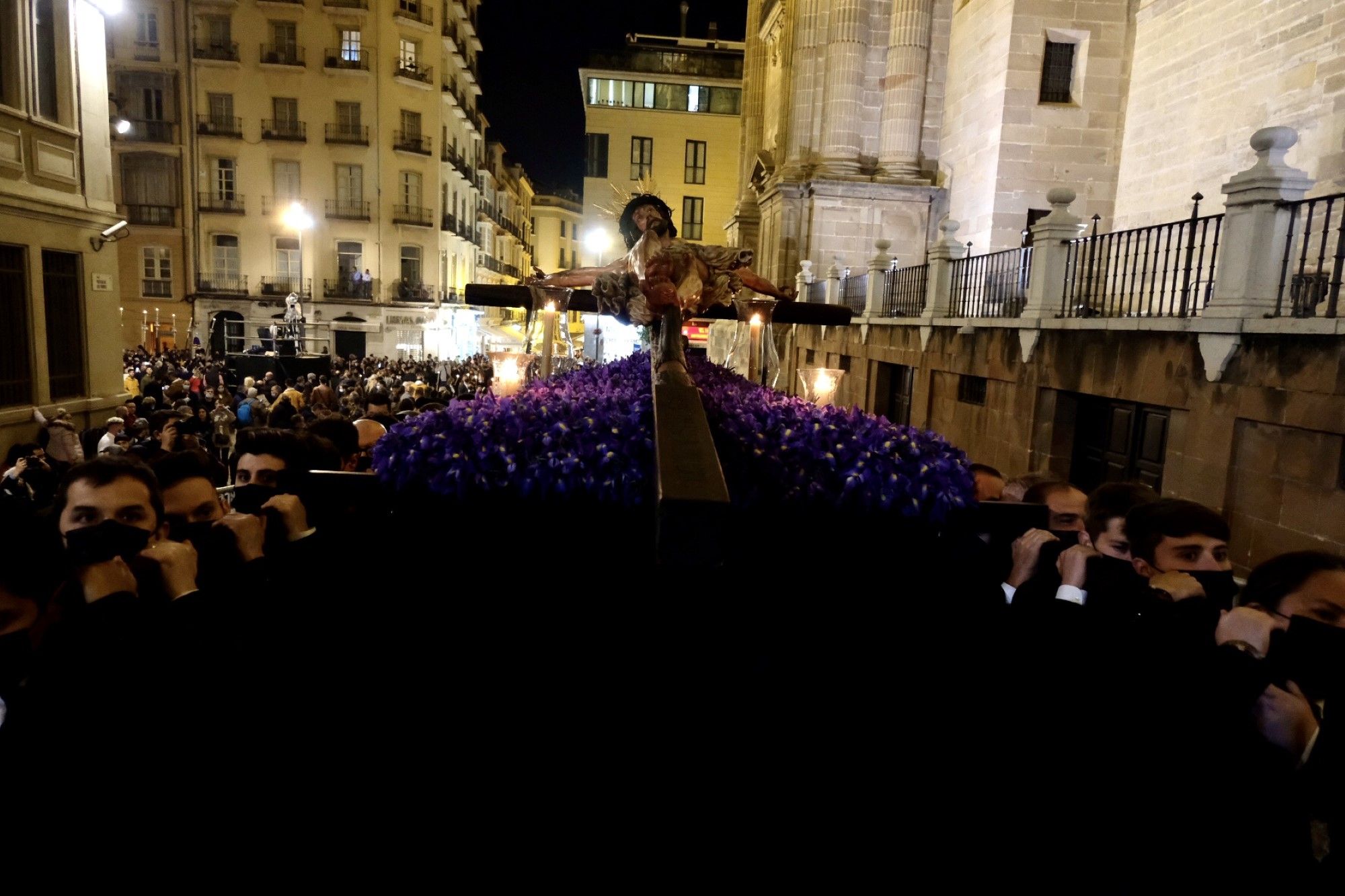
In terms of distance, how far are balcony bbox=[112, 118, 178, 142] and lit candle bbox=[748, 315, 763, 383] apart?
4071cm

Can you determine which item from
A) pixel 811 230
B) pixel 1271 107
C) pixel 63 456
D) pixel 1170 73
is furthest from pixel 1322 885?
pixel 811 230

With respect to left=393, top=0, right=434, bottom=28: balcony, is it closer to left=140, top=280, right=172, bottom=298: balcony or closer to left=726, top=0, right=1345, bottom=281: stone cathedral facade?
left=140, top=280, right=172, bottom=298: balcony

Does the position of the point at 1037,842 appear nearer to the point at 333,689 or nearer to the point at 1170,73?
the point at 333,689

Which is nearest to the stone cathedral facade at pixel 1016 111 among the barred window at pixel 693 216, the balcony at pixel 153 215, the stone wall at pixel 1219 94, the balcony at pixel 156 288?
the stone wall at pixel 1219 94

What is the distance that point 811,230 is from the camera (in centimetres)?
2353

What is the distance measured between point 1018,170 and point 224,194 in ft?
120

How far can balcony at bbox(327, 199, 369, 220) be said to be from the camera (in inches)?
1586

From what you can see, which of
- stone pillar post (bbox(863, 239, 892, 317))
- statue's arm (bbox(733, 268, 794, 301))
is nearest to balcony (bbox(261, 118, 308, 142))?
stone pillar post (bbox(863, 239, 892, 317))

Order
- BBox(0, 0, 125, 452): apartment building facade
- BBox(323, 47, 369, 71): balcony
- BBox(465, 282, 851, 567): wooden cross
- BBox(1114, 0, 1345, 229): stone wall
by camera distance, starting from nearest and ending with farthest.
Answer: BBox(465, 282, 851, 567): wooden cross, BBox(0, 0, 125, 452): apartment building facade, BBox(1114, 0, 1345, 229): stone wall, BBox(323, 47, 369, 71): balcony

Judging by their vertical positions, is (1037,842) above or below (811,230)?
below

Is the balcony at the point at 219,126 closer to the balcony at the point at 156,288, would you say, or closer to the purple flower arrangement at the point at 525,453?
the balcony at the point at 156,288

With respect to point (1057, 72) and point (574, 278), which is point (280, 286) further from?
point (574, 278)

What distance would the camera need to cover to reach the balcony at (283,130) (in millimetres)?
39062

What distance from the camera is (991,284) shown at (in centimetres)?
1335
